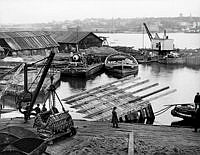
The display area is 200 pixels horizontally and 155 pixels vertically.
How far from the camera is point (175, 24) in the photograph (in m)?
97.4

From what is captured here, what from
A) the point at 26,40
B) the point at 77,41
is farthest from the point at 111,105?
the point at 77,41

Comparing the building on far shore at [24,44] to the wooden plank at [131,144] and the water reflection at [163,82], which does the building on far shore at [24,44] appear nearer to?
the water reflection at [163,82]

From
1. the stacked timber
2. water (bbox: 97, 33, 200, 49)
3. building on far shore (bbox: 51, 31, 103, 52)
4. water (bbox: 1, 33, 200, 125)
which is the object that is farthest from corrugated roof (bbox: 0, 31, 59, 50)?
water (bbox: 97, 33, 200, 49)

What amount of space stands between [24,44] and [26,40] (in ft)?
3.17

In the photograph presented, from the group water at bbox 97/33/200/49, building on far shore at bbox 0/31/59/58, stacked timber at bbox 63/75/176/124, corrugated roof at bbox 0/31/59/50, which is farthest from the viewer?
water at bbox 97/33/200/49

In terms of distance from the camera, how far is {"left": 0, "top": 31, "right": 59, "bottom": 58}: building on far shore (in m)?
38.6

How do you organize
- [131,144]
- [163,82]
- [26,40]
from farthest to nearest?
[26,40], [163,82], [131,144]

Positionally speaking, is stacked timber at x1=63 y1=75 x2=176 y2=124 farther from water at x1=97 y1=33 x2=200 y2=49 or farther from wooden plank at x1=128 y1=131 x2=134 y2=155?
water at x1=97 y1=33 x2=200 y2=49

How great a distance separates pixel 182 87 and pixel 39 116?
2189cm

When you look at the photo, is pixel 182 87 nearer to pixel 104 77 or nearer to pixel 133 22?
Result: pixel 104 77

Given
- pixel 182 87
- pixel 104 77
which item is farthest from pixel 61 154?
pixel 104 77

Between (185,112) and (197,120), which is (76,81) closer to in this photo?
(185,112)

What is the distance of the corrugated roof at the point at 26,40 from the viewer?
3922 cm

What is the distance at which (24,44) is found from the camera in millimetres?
39750
